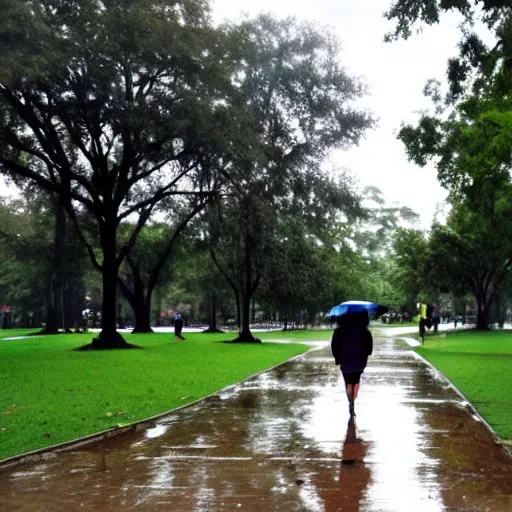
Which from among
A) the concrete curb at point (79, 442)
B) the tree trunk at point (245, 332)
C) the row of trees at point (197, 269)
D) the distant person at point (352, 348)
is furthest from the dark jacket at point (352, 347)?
the tree trunk at point (245, 332)

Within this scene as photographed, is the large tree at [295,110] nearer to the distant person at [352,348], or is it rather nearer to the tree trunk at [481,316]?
the distant person at [352,348]

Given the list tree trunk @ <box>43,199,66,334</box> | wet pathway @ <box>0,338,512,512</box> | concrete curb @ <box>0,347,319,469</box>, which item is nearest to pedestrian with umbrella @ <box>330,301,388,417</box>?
wet pathway @ <box>0,338,512,512</box>

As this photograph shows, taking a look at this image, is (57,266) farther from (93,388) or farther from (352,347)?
(352,347)

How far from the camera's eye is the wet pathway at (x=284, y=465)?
5.38m

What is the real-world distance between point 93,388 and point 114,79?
44.0ft

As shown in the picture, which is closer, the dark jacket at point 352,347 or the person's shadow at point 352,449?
the person's shadow at point 352,449

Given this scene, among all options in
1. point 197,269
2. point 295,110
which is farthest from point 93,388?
point 197,269

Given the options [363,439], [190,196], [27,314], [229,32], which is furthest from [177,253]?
[363,439]

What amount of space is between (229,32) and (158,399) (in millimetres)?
17997

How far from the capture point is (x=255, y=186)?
26.2 m

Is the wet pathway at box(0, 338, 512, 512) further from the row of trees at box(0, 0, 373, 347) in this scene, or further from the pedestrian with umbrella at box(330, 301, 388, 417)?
the row of trees at box(0, 0, 373, 347)

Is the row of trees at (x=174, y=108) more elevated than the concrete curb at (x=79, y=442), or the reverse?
the row of trees at (x=174, y=108)

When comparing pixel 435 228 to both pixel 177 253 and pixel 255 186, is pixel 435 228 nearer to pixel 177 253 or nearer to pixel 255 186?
pixel 177 253

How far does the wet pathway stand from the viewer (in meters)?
5.38
